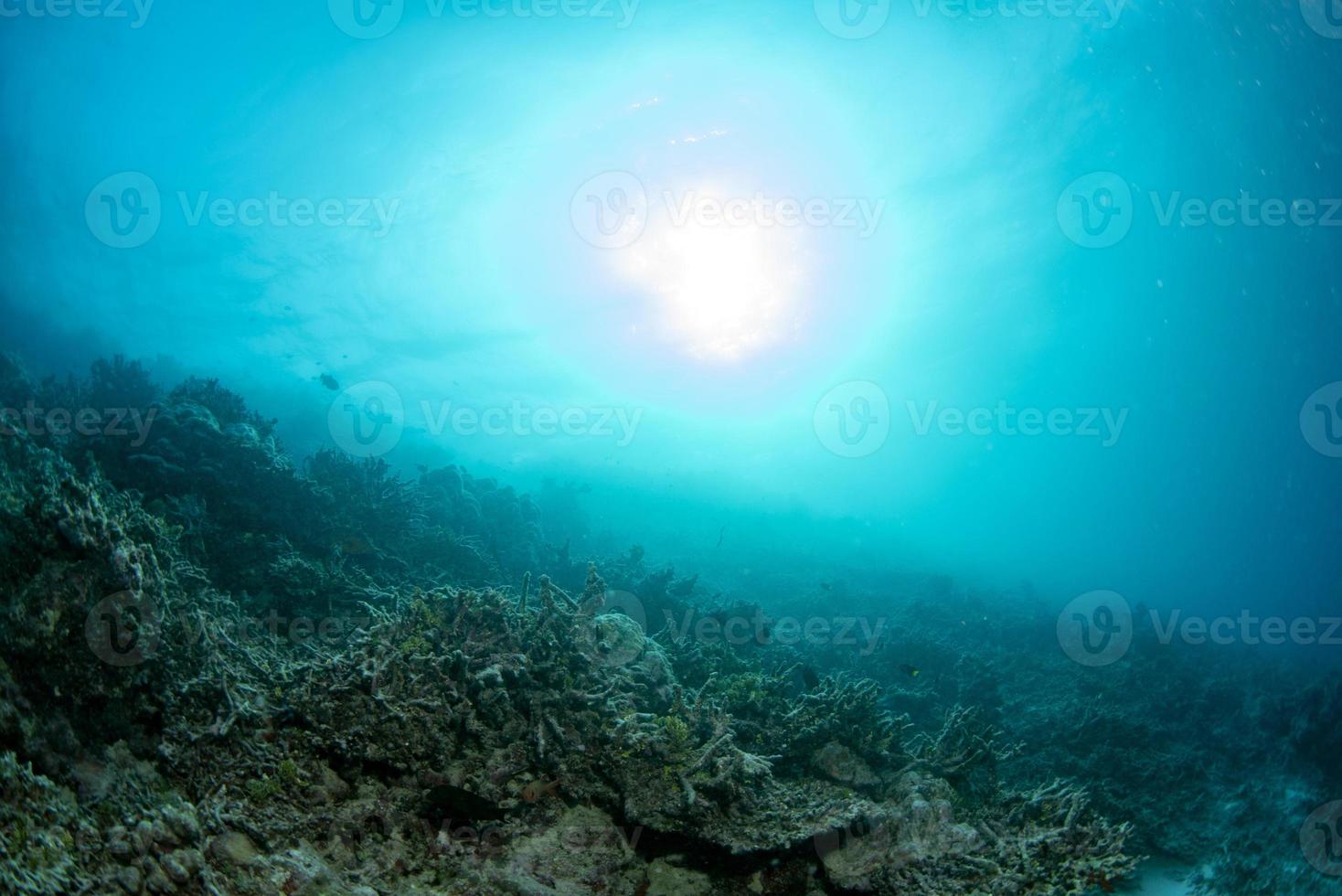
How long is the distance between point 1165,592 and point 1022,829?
10481 centimetres

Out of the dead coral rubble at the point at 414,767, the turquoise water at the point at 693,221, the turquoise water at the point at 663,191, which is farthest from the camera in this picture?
the turquoise water at the point at 663,191

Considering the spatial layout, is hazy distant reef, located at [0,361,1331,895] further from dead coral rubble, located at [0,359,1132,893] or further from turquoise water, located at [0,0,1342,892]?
turquoise water, located at [0,0,1342,892]

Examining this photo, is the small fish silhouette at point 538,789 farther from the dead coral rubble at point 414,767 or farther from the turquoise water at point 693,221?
the turquoise water at point 693,221

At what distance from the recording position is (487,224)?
24.1 m

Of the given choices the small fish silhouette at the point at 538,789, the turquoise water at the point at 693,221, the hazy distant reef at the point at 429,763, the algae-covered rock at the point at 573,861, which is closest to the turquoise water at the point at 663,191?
the turquoise water at the point at 693,221

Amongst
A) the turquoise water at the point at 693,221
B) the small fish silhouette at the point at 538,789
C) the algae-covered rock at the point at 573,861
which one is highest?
the turquoise water at the point at 693,221

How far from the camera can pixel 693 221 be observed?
2527 cm

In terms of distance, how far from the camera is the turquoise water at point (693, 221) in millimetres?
17672

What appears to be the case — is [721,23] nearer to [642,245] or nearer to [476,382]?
[642,245]

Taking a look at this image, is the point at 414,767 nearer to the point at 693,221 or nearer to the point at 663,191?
the point at 663,191

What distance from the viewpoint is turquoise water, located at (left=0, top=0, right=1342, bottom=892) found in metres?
17.7

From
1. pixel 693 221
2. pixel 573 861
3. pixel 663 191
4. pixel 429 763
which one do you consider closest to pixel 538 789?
pixel 573 861

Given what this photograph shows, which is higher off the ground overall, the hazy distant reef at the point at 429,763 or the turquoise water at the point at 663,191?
the turquoise water at the point at 663,191

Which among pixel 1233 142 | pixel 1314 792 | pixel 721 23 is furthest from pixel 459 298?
pixel 1233 142
